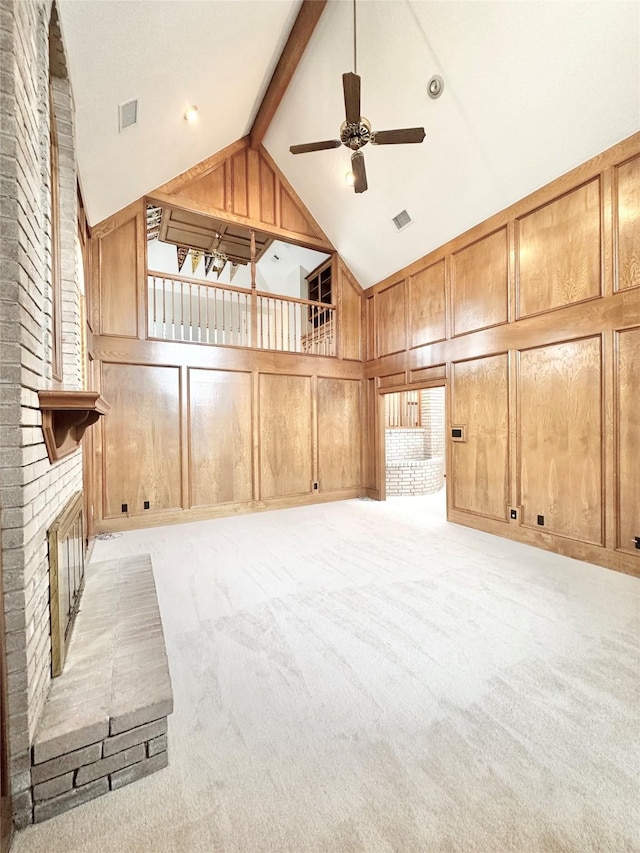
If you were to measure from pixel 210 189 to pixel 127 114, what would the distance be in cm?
230

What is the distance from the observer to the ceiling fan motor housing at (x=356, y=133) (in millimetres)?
3221

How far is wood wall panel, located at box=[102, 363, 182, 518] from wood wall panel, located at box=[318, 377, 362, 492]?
2302 millimetres

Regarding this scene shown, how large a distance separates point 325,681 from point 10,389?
6.19 feet

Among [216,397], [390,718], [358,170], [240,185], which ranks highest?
[240,185]

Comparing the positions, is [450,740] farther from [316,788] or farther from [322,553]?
[322,553]


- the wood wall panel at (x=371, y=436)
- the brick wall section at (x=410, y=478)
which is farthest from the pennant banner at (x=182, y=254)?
the brick wall section at (x=410, y=478)

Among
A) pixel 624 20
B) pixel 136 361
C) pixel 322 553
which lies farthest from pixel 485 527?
pixel 136 361

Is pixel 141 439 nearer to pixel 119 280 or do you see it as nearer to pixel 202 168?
pixel 119 280

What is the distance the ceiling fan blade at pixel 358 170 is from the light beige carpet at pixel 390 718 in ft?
12.6

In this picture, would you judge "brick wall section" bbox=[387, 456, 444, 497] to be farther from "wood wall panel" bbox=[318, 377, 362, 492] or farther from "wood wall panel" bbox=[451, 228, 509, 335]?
"wood wall panel" bbox=[451, 228, 509, 335]

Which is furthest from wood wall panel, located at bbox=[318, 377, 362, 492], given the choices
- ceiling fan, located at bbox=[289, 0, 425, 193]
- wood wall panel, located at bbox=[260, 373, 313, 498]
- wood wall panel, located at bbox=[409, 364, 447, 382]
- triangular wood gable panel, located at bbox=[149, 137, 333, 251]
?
ceiling fan, located at bbox=[289, 0, 425, 193]

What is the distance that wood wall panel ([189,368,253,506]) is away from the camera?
5086 millimetres

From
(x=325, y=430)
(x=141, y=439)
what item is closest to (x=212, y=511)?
(x=141, y=439)

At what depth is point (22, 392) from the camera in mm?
1213
